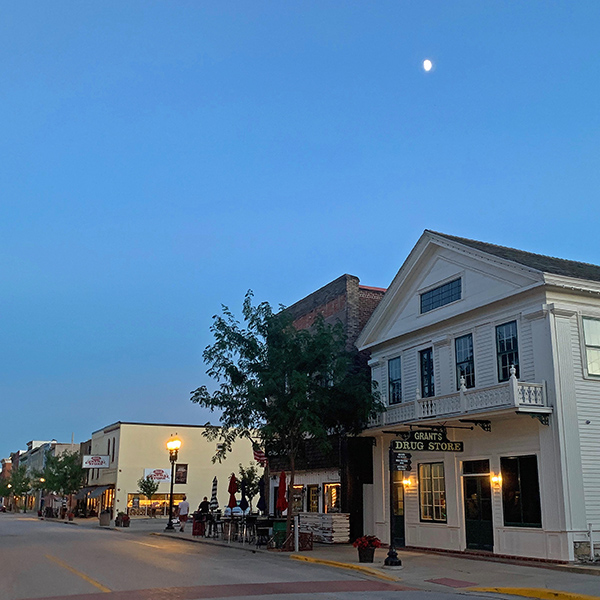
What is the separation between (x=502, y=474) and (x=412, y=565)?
12.3 feet

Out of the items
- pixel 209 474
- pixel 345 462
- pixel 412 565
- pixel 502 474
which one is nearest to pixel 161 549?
pixel 345 462

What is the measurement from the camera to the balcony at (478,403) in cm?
1806

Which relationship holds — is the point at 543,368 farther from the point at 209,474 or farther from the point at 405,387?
the point at 209,474

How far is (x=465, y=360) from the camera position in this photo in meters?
22.1

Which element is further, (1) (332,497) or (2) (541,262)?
(1) (332,497)

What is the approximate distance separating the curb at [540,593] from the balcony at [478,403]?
5.20 metres

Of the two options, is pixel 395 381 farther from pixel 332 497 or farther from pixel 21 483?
pixel 21 483

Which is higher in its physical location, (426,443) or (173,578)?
(426,443)

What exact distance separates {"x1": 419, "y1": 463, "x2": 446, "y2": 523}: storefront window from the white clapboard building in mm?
54

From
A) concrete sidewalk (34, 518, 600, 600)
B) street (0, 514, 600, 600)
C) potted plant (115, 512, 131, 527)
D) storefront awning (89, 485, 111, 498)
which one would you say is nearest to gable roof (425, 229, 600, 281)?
concrete sidewalk (34, 518, 600, 600)

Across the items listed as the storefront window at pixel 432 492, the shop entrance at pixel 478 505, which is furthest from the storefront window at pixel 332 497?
the shop entrance at pixel 478 505

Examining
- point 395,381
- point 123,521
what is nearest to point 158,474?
point 123,521

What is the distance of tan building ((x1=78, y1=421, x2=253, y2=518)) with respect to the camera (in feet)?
188

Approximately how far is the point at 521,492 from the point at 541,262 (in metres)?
7.03
